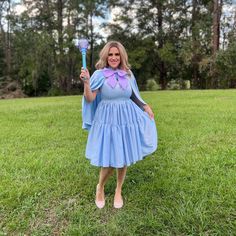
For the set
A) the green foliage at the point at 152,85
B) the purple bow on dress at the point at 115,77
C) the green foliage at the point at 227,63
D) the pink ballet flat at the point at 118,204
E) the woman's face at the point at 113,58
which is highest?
the green foliage at the point at 227,63

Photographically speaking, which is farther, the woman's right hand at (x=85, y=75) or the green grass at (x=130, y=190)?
the green grass at (x=130, y=190)

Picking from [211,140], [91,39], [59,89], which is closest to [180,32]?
[91,39]

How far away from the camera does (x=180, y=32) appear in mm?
24562

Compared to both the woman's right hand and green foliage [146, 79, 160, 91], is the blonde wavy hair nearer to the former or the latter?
the woman's right hand

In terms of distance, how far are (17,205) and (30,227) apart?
13.3 inches

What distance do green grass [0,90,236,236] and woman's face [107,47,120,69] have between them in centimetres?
118

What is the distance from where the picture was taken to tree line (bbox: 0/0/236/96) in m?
23.6

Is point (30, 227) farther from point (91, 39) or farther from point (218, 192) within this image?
point (91, 39)

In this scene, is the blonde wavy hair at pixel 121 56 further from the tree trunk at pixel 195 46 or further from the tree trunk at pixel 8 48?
the tree trunk at pixel 8 48

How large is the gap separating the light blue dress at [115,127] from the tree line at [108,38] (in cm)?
2039

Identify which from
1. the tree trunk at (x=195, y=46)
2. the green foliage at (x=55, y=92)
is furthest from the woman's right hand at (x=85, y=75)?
the green foliage at (x=55, y=92)

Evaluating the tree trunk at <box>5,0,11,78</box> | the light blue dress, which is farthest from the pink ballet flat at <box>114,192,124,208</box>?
the tree trunk at <box>5,0,11,78</box>

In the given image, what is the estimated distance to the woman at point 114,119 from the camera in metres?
2.63

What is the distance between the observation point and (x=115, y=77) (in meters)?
2.71
